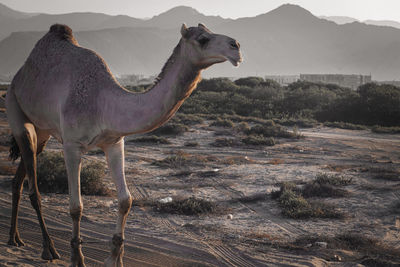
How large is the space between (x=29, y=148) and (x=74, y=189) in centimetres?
124

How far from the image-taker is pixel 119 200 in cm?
474

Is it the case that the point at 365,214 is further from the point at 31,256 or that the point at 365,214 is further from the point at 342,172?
the point at 31,256

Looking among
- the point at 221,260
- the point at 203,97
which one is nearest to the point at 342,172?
the point at 221,260

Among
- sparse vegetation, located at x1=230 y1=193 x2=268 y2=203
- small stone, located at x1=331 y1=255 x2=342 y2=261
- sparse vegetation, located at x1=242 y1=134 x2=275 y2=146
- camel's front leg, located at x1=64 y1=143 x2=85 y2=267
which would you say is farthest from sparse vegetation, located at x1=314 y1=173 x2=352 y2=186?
camel's front leg, located at x1=64 y1=143 x2=85 y2=267

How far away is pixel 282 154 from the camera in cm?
1395

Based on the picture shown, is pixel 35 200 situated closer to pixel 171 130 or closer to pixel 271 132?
pixel 171 130

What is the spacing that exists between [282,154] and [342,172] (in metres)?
3.07

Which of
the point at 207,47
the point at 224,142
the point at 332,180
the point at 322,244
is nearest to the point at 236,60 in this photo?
the point at 207,47

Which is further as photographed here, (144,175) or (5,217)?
(144,175)

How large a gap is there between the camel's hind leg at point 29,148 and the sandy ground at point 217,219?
0.73 ft

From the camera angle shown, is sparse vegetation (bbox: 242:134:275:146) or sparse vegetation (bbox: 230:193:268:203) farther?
sparse vegetation (bbox: 242:134:275:146)

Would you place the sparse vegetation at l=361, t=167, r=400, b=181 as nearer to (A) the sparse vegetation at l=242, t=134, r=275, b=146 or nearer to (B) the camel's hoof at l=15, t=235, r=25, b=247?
(A) the sparse vegetation at l=242, t=134, r=275, b=146

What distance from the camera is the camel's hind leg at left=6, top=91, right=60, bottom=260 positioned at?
17.7 feet

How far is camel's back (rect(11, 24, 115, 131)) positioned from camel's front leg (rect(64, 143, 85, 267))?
0.49 metres
